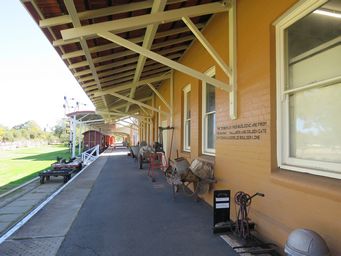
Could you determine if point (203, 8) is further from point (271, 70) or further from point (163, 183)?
point (163, 183)

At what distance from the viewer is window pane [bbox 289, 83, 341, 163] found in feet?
9.34

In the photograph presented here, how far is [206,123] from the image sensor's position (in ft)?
21.5

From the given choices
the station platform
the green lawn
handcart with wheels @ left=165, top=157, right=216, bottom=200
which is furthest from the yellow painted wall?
the green lawn

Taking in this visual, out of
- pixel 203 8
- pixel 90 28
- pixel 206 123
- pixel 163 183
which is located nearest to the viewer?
pixel 90 28

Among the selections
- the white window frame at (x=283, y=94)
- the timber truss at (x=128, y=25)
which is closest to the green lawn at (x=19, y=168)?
the timber truss at (x=128, y=25)

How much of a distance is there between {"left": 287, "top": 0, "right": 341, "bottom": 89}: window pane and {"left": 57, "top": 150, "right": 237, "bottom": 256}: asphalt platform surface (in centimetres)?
222

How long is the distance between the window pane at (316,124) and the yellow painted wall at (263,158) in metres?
0.23

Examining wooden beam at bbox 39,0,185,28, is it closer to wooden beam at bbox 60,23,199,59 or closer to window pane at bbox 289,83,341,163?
wooden beam at bbox 60,23,199,59

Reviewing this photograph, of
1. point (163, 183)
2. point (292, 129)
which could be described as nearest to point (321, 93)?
point (292, 129)

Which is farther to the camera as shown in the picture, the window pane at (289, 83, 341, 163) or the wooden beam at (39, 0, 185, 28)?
the wooden beam at (39, 0, 185, 28)

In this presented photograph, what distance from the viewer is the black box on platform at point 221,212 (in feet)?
13.3

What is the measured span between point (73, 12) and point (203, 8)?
1994 mm

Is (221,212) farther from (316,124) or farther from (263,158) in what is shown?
(316,124)

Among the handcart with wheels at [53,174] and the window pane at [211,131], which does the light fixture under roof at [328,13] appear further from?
the handcart with wheels at [53,174]
